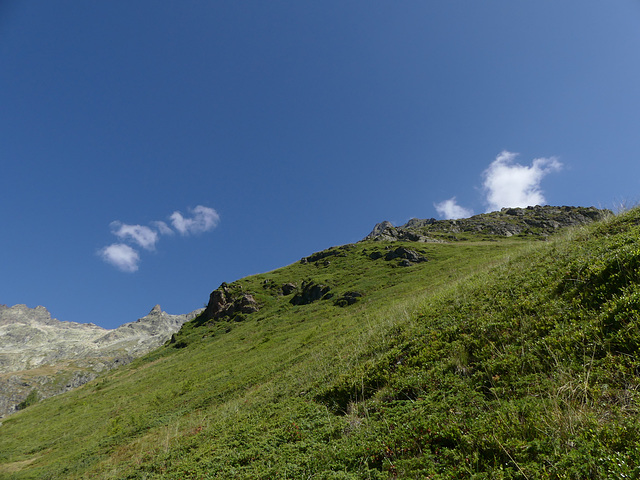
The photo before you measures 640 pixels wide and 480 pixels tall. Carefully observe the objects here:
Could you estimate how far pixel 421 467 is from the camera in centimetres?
567

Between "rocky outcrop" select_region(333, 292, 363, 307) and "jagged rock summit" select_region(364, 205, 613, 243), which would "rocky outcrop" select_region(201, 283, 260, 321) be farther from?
"jagged rock summit" select_region(364, 205, 613, 243)

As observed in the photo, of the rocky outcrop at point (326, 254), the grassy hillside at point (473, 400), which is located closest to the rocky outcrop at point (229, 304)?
the rocky outcrop at point (326, 254)

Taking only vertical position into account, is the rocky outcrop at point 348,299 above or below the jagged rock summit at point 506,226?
below

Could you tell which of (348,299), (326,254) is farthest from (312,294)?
(326,254)

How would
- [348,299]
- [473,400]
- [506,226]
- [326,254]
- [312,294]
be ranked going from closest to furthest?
[473,400]
[348,299]
[312,294]
[326,254]
[506,226]

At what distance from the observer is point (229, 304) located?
104 metres

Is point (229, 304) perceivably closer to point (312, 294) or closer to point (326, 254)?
point (312, 294)

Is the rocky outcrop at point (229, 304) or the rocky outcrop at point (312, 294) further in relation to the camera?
the rocky outcrop at point (229, 304)

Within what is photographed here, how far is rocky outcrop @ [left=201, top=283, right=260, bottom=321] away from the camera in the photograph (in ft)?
308

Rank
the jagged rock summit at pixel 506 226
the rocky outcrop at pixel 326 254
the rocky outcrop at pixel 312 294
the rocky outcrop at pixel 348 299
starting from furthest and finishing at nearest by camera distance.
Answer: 1. the jagged rock summit at pixel 506 226
2. the rocky outcrop at pixel 326 254
3. the rocky outcrop at pixel 312 294
4. the rocky outcrop at pixel 348 299

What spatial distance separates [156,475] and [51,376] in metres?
258

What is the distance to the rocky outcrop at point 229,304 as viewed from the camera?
93812 mm

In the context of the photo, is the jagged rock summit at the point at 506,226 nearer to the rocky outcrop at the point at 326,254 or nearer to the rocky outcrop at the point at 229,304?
the rocky outcrop at the point at 326,254

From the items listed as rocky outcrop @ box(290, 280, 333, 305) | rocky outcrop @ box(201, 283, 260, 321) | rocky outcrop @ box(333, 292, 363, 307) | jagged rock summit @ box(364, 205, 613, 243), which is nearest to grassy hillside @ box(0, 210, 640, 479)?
rocky outcrop @ box(333, 292, 363, 307)
